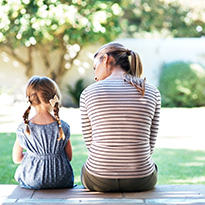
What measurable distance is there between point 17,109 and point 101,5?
11.3ft

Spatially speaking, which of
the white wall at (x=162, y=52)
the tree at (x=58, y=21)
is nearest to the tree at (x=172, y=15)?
the white wall at (x=162, y=52)

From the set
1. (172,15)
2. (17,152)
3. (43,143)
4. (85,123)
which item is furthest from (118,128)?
(172,15)

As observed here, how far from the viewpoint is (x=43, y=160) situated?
2928 mm

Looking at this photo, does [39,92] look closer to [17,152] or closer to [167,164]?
[17,152]

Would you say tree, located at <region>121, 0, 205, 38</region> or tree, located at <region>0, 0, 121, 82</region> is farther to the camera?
tree, located at <region>121, 0, 205, 38</region>

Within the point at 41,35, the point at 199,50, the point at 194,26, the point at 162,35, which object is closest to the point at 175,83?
the point at 199,50

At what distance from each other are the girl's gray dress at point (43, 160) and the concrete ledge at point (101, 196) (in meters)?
0.07

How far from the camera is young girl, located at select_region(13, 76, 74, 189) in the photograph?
2.90 metres

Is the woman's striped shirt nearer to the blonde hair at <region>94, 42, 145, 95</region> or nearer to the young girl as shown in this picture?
the blonde hair at <region>94, 42, 145, 95</region>

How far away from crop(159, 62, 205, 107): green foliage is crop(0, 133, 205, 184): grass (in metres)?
5.71

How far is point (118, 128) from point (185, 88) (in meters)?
9.84

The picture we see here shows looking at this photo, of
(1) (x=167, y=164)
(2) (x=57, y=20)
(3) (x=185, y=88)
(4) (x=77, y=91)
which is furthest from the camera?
(4) (x=77, y=91)

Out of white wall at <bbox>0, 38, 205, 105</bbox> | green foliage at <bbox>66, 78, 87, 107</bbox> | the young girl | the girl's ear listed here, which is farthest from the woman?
white wall at <bbox>0, 38, 205, 105</bbox>

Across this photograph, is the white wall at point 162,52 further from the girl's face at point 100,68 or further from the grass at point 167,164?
the girl's face at point 100,68
